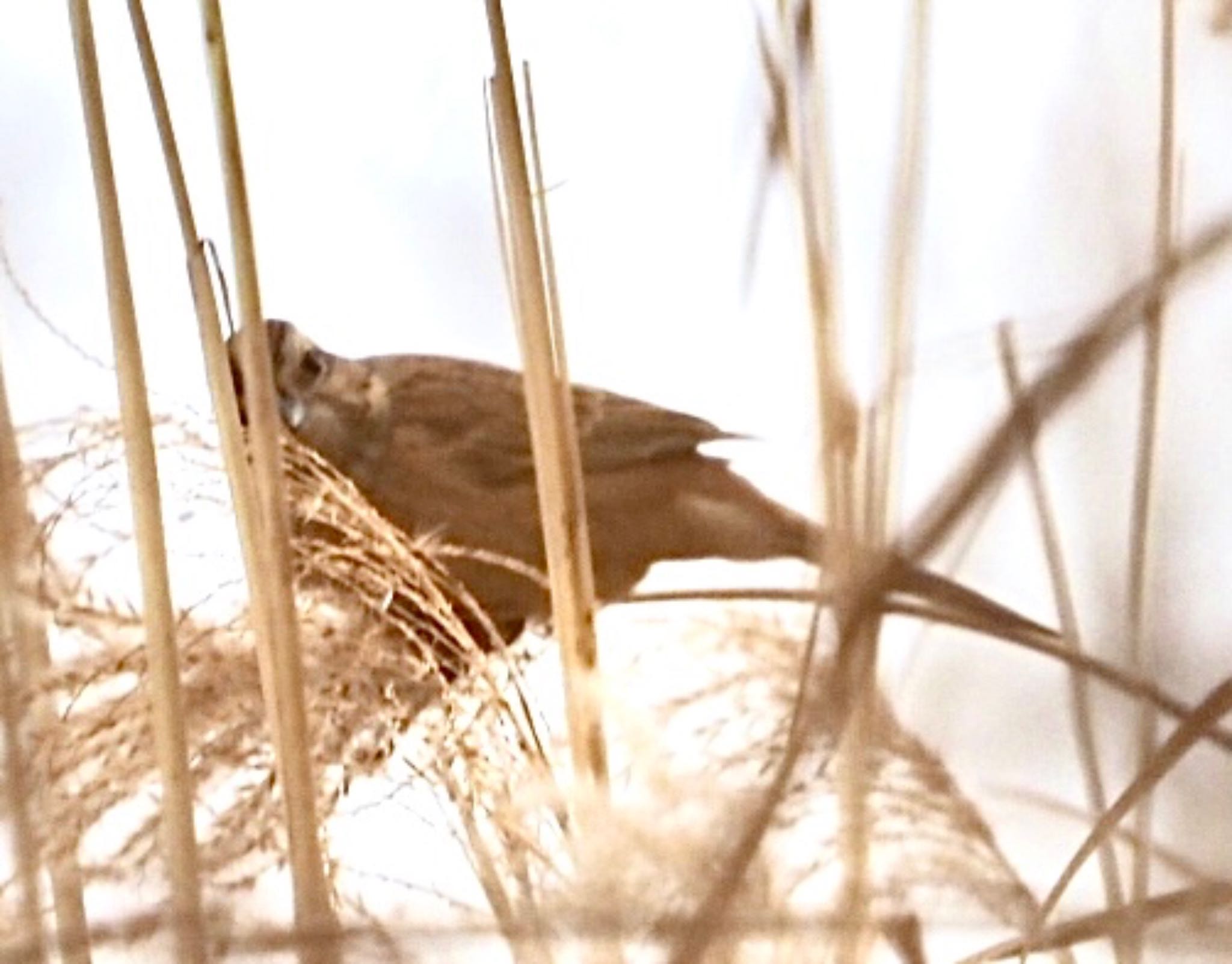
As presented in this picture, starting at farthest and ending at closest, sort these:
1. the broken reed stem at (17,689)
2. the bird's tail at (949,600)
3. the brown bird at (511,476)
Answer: the brown bird at (511,476) < the broken reed stem at (17,689) < the bird's tail at (949,600)

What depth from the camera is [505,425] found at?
2.42 feet

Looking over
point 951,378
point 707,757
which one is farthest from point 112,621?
point 951,378

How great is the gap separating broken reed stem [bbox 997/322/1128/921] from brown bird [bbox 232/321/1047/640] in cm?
13

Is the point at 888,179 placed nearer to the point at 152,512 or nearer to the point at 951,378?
the point at 951,378

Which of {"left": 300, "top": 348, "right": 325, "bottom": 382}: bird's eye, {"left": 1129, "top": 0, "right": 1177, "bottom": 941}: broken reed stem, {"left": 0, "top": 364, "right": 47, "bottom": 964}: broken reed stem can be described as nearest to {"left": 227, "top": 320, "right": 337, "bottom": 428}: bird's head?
{"left": 300, "top": 348, "right": 325, "bottom": 382}: bird's eye

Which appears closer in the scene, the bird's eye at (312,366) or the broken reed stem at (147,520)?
the broken reed stem at (147,520)

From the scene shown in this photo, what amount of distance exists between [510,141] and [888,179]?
0.80 ft

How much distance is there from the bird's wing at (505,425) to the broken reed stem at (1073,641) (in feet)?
0.57

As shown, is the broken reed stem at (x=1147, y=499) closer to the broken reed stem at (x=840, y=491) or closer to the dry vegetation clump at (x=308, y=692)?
the broken reed stem at (x=840, y=491)

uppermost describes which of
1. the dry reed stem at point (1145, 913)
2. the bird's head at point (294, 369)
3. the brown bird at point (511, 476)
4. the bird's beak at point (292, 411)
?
the bird's head at point (294, 369)

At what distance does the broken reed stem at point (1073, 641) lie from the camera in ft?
1.78

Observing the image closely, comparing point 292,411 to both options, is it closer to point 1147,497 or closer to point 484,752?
point 484,752

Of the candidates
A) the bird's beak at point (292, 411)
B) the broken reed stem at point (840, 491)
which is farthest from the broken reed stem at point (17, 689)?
the broken reed stem at point (840, 491)

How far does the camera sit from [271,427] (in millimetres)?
526
